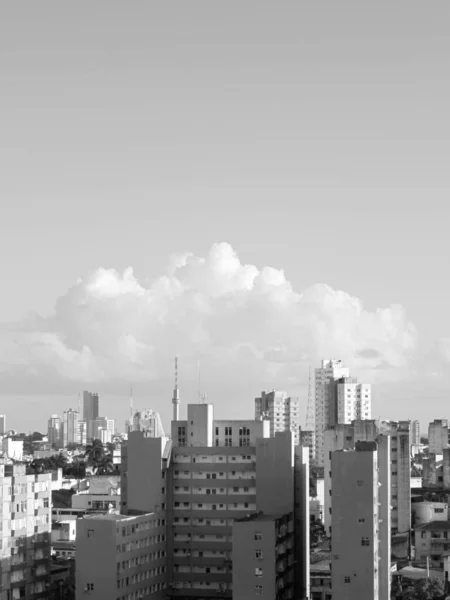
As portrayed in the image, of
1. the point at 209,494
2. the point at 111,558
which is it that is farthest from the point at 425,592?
the point at 111,558

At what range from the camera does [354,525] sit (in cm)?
6675

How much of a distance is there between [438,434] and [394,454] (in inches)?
2822

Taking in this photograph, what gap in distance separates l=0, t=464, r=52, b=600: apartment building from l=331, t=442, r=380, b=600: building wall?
18193 millimetres

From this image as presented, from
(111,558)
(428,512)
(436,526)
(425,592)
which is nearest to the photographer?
(111,558)

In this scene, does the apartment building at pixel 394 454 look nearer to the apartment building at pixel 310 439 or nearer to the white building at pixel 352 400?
the white building at pixel 352 400

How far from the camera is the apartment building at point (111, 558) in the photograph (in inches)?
2714

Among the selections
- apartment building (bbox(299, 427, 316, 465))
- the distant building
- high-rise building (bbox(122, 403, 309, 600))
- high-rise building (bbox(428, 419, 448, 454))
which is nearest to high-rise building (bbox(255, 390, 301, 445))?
apartment building (bbox(299, 427, 316, 465))

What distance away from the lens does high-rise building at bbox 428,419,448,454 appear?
559ft

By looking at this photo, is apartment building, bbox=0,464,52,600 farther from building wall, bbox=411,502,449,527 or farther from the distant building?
the distant building

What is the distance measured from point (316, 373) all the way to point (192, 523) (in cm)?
10445

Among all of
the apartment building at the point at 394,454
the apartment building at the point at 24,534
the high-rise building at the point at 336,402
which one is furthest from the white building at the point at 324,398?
the apartment building at the point at 24,534

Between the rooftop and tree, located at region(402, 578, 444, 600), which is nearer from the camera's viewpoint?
tree, located at region(402, 578, 444, 600)

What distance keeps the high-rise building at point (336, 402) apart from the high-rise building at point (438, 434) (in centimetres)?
1401

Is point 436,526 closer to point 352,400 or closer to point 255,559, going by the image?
point 255,559
